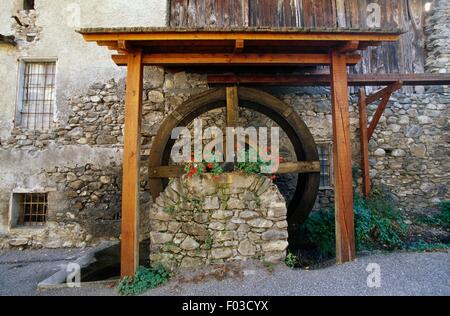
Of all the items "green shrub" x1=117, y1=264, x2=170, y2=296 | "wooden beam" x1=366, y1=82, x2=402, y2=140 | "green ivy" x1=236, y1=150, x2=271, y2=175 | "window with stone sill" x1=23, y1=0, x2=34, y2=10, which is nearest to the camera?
"green shrub" x1=117, y1=264, x2=170, y2=296

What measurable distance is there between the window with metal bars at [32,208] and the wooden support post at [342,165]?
16.9 ft

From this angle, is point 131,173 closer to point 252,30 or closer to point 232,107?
point 232,107

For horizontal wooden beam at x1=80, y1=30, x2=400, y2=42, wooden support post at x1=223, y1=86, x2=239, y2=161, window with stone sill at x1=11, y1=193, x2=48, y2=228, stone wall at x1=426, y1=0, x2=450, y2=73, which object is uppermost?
stone wall at x1=426, y1=0, x2=450, y2=73

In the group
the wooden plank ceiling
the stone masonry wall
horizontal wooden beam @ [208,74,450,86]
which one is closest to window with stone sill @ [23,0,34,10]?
the stone masonry wall

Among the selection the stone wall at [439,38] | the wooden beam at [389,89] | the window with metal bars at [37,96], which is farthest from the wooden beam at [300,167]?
the window with metal bars at [37,96]

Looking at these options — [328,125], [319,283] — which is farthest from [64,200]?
[328,125]

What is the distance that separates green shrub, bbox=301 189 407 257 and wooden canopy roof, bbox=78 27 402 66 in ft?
8.53

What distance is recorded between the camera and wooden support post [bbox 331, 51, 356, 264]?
9.78ft

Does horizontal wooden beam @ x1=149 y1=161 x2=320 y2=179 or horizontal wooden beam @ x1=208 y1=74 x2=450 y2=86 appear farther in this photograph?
horizontal wooden beam @ x1=208 y1=74 x2=450 y2=86

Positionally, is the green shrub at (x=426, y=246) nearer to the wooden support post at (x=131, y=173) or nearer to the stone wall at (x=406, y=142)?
the stone wall at (x=406, y=142)

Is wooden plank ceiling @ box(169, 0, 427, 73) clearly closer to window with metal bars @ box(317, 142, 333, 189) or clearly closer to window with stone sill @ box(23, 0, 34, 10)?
window with metal bars @ box(317, 142, 333, 189)

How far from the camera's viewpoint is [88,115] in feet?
15.5

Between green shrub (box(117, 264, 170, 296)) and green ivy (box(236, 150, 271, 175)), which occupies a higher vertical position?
green ivy (box(236, 150, 271, 175))

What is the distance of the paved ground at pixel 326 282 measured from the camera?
2535 mm
